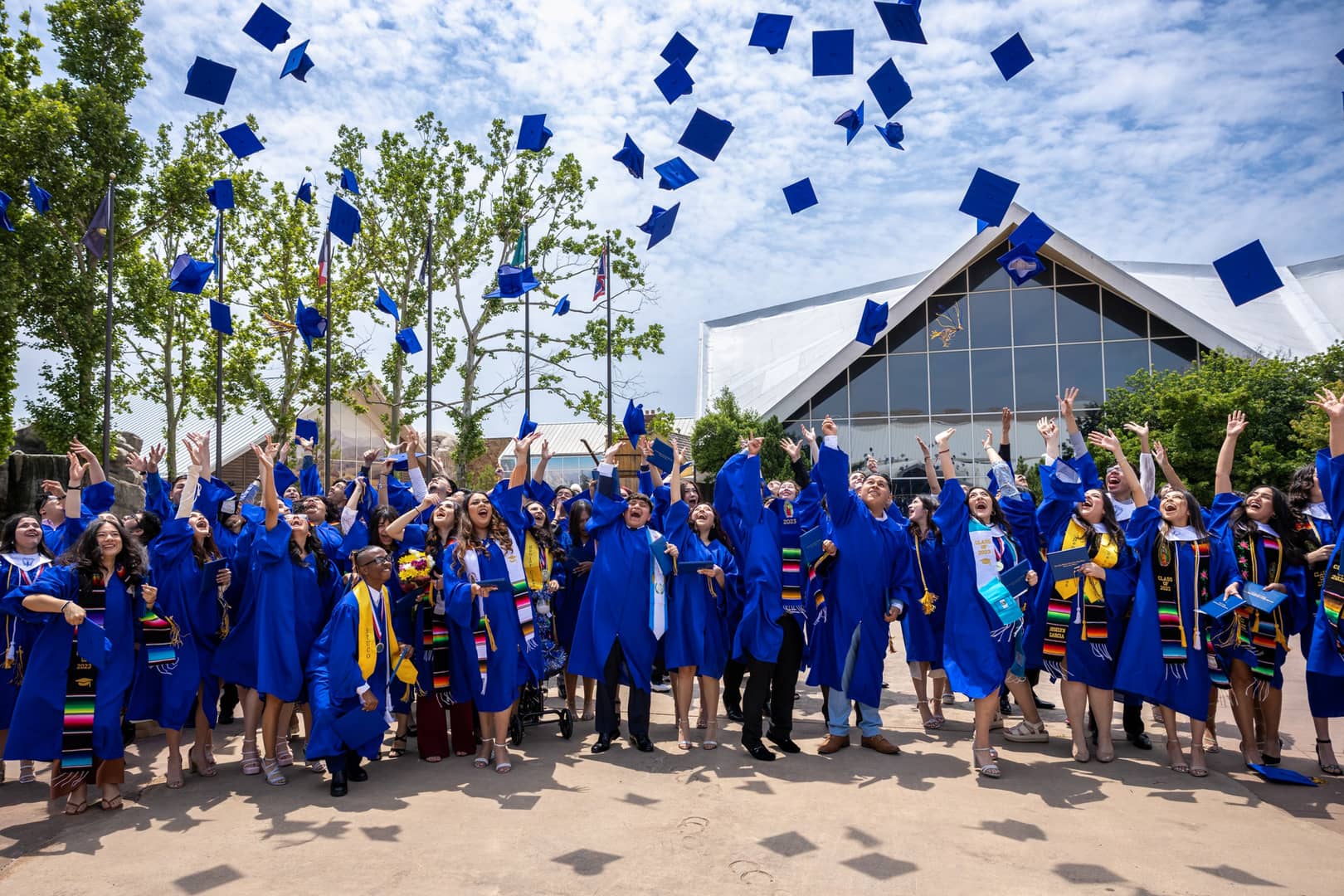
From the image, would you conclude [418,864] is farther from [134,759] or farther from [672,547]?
[134,759]

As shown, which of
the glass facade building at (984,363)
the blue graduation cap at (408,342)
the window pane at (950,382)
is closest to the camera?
the blue graduation cap at (408,342)

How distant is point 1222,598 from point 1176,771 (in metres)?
1.07

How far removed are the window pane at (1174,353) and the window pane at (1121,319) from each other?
1.64 ft

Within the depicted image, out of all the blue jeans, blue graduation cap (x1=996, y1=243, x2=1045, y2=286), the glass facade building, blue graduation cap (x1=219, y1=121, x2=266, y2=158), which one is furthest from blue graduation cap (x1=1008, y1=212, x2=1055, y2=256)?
the glass facade building

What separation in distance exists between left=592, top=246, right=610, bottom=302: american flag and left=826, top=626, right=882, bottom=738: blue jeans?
567 inches

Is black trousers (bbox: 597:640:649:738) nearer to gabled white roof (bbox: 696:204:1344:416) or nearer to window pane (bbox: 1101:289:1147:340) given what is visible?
gabled white roof (bbox: 696:204:1344:416)

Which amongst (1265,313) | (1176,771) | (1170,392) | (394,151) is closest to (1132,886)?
(1176,771)

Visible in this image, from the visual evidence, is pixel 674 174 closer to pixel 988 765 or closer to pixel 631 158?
pixel 631 158

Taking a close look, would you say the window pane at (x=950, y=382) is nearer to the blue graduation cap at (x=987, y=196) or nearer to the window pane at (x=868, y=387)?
the window pane at (x=868, y=387)

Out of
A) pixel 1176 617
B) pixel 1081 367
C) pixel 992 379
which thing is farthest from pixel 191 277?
pixel 1081 367

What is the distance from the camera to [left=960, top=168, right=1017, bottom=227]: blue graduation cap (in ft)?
27.6

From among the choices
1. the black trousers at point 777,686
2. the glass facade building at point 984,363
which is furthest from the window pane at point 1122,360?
the black trousers at point 777,686

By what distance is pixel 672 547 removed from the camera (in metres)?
5.91

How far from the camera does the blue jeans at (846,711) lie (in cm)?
577
